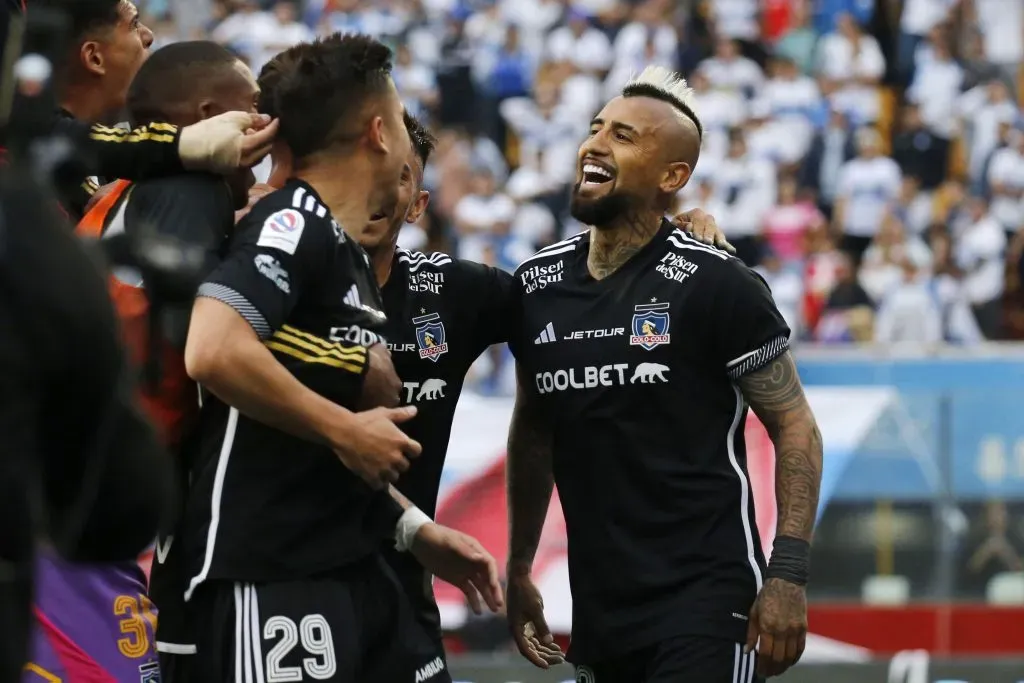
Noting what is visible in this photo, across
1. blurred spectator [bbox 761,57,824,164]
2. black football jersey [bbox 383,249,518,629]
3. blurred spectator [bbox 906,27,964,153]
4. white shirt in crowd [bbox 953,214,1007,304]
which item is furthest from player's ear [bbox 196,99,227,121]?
blurred spectator [bbox 906,27,964,153]

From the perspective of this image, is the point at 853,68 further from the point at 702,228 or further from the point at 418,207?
the point at 418,207

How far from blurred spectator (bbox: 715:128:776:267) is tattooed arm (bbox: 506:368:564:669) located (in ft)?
41.5

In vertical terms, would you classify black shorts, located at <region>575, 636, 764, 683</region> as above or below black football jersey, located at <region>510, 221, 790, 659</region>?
below

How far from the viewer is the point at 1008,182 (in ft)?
61.6

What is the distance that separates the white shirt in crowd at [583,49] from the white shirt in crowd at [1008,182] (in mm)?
4807

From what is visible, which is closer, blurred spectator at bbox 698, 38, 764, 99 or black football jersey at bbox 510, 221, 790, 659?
black football jersey at bbox 510, 221, 790, 659

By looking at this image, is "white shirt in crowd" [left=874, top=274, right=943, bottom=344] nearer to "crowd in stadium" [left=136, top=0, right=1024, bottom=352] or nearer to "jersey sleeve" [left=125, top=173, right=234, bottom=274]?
"crowd in stadium" [left=136, top=0, right=1024, bottom=352]

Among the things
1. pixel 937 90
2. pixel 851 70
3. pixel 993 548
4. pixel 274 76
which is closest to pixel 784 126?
pixel 851 70

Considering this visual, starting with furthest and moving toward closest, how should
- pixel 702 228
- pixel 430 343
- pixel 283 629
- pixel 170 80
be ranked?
pixel 702 228 < pixel 430 343 < pixel 170 80 < pixel 283 629

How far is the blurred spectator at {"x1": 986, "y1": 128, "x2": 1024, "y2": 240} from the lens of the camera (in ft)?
60.2

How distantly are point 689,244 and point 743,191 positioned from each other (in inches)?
529

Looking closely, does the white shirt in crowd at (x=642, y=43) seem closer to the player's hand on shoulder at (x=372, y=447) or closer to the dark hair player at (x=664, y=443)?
the dark hair player at (x=664, y=443)

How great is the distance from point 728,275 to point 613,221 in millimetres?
450

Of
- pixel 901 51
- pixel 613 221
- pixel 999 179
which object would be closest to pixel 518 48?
pixel 901 51
